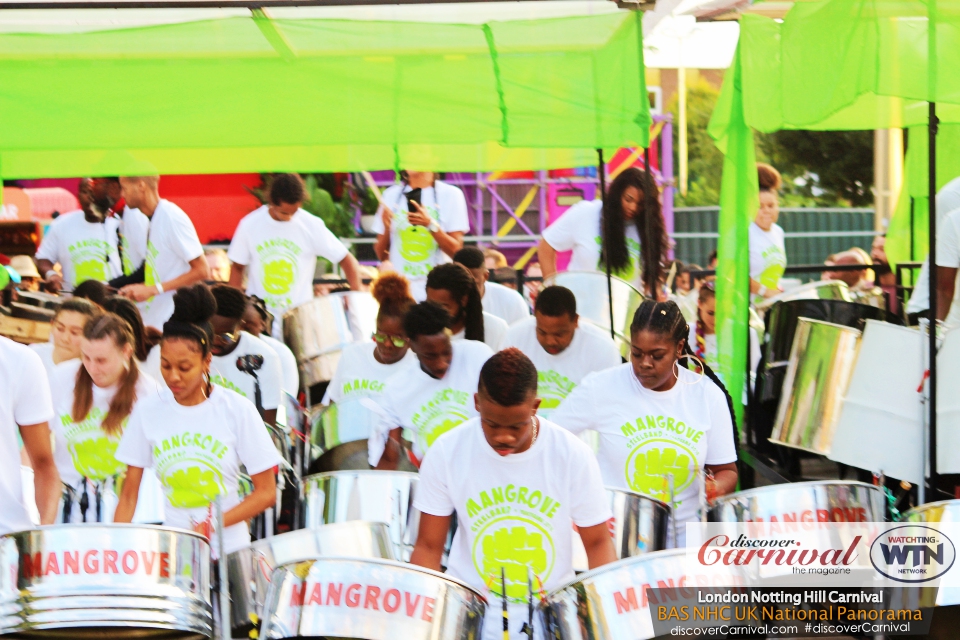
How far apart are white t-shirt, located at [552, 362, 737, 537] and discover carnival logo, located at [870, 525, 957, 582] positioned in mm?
480

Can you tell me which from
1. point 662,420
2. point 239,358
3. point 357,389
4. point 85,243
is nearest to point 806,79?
point 662,420

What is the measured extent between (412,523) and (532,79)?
1411 mm

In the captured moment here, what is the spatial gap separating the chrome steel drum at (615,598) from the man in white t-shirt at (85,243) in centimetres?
297

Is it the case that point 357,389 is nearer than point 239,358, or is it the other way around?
point 239,358

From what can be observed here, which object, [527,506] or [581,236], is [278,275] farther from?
[527,506]

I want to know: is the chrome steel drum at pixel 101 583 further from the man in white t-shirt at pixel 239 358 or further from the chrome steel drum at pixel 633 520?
the man in white t-shirt at pixel 239 358

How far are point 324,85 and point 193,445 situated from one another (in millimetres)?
1244

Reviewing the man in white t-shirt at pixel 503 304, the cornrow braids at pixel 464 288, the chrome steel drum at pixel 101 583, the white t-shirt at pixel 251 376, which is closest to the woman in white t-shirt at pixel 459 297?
the cornrow braids at pixel 464 288

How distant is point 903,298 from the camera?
17.4ft

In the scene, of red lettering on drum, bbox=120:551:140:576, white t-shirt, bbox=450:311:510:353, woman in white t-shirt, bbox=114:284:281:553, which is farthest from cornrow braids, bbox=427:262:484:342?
red lettering on drum, bbox=120:551:140:576

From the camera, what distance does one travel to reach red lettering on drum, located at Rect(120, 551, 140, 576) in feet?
6.52

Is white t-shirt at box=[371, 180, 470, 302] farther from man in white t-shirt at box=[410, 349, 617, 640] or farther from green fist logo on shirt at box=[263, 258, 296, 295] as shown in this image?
man in white t-shirt at box=[410, 349, 617, 640]

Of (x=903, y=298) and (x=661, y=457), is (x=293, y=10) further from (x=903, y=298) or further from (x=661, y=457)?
(x=903, y=298)

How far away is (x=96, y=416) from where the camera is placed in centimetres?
286
